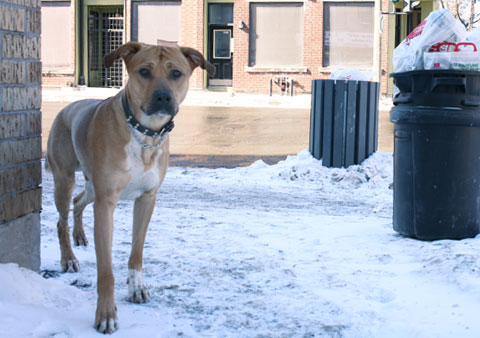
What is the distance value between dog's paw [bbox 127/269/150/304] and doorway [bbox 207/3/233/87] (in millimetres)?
25347

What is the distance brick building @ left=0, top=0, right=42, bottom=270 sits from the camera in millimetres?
3588

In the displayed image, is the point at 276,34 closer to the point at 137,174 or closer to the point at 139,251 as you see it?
the point at 139,251

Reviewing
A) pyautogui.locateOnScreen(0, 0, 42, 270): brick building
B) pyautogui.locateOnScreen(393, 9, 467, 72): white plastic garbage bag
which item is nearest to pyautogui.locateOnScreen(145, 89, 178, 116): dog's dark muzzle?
pyautogui.locateOnScreen(0, 0, 42, 270): brick building

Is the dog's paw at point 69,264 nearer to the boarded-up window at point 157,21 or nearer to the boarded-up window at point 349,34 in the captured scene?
the boarded-up window at point 349,34

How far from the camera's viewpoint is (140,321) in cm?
344

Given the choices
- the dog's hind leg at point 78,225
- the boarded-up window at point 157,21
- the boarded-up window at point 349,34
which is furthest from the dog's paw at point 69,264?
the boarded-up window at point 157,21

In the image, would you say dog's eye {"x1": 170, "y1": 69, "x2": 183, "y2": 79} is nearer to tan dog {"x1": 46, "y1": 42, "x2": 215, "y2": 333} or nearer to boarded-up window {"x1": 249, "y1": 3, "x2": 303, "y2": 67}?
tan dog {"x1": 46, "y1": 42, "x2": 215, "y2": 333}

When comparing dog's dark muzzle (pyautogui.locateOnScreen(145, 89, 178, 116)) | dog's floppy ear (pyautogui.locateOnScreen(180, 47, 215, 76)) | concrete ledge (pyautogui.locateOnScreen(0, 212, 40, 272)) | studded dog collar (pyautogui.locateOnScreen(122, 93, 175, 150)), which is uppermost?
dog's floppy ear (pyautogui.locateOnScreen(180, 47, 215, 76))

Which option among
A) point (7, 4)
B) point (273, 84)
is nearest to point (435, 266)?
point (7, 4)

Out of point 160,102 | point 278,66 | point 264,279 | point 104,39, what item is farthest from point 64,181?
point 104,39

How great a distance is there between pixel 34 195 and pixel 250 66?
24.5 meters

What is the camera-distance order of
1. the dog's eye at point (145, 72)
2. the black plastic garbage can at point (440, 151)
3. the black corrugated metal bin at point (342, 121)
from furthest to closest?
1. the black corrugated metal bin at point (342, 121)
2. the black plastic garbage can at point (440, 151)
3. the dog's eye at point (145, 72)

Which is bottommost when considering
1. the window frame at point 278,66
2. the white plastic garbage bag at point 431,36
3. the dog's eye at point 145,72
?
the dog's eye at point 145,72

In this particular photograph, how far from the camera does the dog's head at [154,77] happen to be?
354 cm
